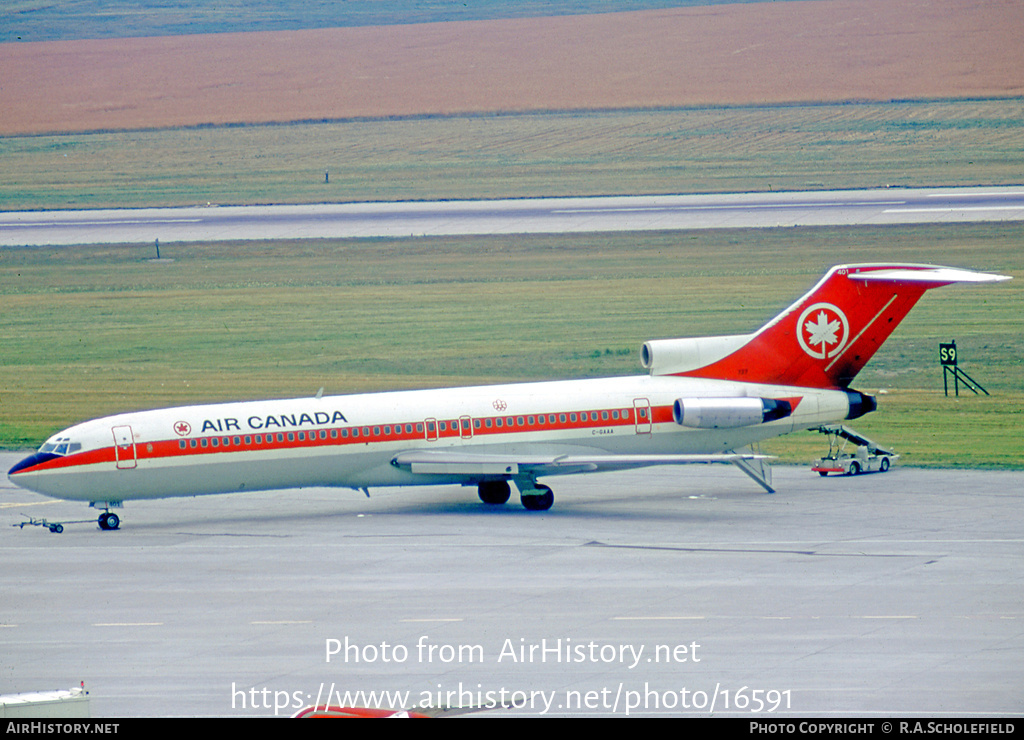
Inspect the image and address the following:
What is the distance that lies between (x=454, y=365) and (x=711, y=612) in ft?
122

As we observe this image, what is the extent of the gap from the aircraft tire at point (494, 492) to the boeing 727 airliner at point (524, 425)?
4 cm

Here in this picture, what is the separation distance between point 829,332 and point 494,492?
10.7 meters

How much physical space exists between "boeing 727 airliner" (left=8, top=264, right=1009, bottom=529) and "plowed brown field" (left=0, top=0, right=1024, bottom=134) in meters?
83.3

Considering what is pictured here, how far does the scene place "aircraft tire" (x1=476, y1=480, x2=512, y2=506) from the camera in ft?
134

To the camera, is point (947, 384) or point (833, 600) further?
point (947, 384)

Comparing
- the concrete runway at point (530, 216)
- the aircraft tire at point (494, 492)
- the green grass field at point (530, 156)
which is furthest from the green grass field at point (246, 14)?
the aircraft tire at point (494, 492)

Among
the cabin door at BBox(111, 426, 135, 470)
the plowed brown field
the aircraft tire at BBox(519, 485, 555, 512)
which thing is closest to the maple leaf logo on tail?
the aircraft tire at BBox(519, 485, 555, 512)

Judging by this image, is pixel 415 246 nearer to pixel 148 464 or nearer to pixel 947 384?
pixel 947 384

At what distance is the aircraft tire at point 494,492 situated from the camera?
1610 inches

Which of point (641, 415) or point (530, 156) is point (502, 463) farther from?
point (530, 156)

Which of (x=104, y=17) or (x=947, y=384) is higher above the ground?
(x=104, y=17)

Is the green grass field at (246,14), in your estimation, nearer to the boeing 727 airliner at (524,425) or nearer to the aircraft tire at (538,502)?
the boeing 727 airliner at (524,425)

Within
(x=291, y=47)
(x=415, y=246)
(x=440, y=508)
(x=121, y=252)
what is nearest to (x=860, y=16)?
(x=291, y=47)

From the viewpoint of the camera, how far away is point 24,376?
6531 centimetres
